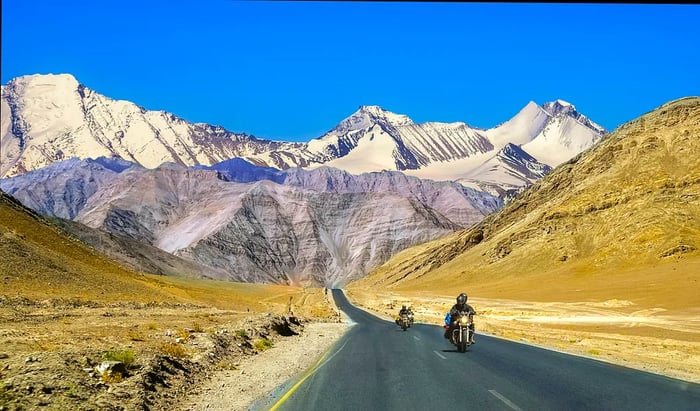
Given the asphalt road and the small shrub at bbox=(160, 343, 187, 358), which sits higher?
the small shrub at bbox=(160, 343, 187, 358)

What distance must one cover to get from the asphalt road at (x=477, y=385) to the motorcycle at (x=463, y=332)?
0.87 metres

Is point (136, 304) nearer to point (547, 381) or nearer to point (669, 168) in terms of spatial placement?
point (547, 381)

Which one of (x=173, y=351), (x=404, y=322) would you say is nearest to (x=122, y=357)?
(x=173, y=351)

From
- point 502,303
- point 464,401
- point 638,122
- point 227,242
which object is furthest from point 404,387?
point 227,242

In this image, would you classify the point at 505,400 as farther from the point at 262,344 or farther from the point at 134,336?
the point at 134,336

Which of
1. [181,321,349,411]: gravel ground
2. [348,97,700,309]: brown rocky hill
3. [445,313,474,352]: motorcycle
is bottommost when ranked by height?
[181,321,349,411]: gravel ground

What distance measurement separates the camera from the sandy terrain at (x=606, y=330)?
2433 centimetres

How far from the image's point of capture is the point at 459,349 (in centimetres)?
2425

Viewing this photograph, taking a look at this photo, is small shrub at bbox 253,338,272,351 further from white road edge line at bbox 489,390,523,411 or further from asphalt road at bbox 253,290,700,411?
white road edge line at bbox 489,390,523,411

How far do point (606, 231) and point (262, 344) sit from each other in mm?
85933

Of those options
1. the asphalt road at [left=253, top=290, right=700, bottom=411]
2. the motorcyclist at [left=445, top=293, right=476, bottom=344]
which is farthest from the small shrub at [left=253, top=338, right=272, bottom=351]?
the motorcyclist at [left=445, top=293, right=476, bottom=344]

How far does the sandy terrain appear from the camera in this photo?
24.3 metres

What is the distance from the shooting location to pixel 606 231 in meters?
103

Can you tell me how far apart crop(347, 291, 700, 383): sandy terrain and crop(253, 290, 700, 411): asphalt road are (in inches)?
103
